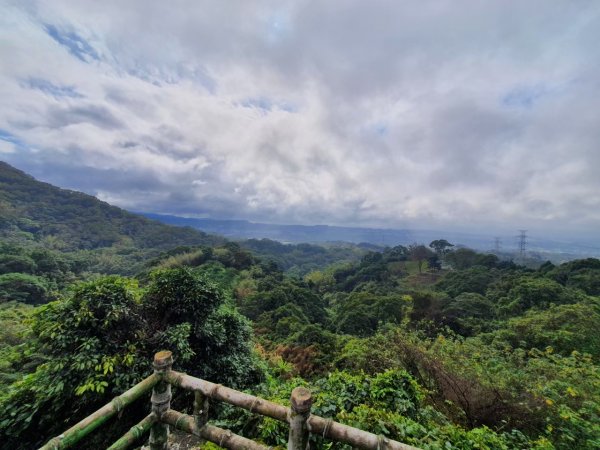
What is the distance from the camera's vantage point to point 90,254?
7331 cm

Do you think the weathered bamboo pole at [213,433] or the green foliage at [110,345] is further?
the green foliage at [110,345]

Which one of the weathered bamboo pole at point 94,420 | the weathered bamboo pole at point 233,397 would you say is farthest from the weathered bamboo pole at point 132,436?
the weathered bamboo pole at point 233,397

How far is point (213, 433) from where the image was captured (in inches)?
106

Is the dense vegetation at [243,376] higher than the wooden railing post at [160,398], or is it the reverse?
the wooden railing post at [160,398]

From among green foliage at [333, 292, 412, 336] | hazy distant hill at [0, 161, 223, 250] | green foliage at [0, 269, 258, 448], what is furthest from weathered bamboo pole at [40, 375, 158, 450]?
hazy distant hill at [0, 161, 223, 250]

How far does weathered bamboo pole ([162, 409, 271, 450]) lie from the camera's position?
2549 millimetres

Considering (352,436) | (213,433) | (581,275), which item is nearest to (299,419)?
(352,436)

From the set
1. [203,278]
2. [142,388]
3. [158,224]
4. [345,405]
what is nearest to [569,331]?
[345,405]

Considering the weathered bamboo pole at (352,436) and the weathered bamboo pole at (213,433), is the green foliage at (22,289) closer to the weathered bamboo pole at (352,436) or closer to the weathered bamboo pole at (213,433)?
the weathered bamboo pole at (213,433)

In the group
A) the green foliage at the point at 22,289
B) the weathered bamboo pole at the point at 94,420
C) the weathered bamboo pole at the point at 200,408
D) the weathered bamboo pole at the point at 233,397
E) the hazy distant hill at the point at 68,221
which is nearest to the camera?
the weathered bamboo pole at the point at 94,420

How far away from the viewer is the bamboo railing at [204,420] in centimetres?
219

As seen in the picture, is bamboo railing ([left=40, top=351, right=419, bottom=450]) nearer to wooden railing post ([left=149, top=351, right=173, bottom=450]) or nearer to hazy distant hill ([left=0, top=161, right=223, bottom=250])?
wooden railing post ([left=149, top=351, right=173, bottom=450])

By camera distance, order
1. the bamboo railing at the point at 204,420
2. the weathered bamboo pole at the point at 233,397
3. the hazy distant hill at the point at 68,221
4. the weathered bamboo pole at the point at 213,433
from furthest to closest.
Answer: the hazy distant hill at the point at 68,221
the weathered bamboo pole at the point at 213,433
the weathered bamboo pole at the point at 233,397
the bamboo railing at the point at 204,420

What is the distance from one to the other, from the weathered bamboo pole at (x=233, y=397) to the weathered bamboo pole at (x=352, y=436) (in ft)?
0.91
